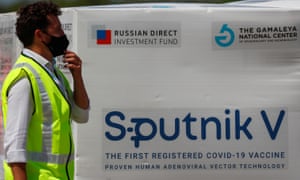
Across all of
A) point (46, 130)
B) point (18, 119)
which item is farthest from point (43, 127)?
point (18, 119)

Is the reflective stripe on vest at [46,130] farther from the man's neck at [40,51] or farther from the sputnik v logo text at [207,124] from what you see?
the sputnik v logo text at [207,124]

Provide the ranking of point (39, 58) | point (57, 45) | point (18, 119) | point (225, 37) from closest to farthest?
point (18, 119) → point (39, 58) → point (57, 45) → point (225, 37)

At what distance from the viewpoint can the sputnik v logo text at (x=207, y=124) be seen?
583 centimetres

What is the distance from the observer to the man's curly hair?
3775 millimetres

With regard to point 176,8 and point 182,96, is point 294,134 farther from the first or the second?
point 176,8

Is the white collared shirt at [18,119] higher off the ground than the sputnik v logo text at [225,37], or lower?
lower

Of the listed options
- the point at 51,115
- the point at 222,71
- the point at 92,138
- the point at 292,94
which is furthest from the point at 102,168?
the point at 51,115

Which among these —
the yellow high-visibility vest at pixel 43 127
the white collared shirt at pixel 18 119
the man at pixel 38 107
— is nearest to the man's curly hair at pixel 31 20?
the man at pixel 38 107

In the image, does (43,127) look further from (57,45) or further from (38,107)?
(57,45)

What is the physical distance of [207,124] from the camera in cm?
583

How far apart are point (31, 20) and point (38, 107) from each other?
45cm

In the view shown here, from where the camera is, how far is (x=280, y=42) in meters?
5.80

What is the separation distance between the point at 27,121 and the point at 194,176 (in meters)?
2.49


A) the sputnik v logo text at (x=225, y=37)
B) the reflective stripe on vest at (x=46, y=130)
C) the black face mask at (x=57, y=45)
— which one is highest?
the sputnik v logo text at (x=225, y=37)
